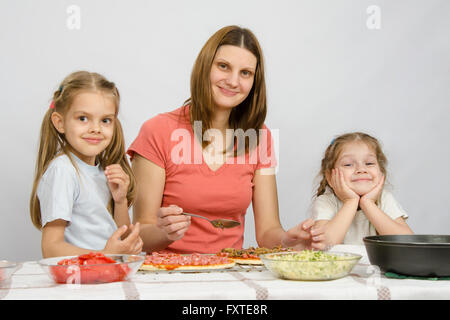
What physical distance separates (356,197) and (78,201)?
1.09 metres

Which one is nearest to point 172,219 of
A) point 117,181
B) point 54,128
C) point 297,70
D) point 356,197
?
point 117,181

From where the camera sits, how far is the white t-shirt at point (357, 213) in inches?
81.9

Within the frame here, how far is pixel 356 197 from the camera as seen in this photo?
2.02 m

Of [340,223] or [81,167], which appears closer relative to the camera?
[81,167]

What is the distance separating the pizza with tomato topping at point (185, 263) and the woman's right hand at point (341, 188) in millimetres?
888

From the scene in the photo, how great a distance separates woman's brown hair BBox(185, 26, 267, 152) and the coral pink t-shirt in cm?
8

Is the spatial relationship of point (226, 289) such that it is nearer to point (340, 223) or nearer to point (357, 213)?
point (340, 223)

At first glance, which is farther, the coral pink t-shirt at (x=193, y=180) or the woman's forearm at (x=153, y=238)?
the coral pink t-shirt at (x=193, y=180)

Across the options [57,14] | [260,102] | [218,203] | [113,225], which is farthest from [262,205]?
[57,14]

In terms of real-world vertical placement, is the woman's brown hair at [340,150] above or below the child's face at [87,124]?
below

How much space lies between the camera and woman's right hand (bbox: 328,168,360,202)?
2.02 m

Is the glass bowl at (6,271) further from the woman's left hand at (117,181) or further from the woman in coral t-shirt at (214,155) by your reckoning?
the woman in coral t-shirt at (214,155)

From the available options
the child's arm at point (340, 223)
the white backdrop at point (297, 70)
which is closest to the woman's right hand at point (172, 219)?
the child's arm at point (340, 223)

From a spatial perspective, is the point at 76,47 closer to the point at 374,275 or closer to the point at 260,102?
the point at 260,102
